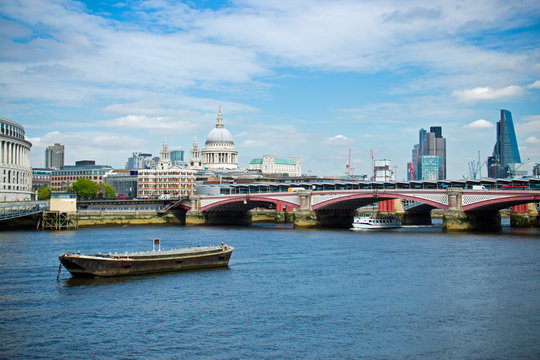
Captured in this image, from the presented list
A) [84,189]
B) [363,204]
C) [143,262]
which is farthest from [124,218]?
[143,262]

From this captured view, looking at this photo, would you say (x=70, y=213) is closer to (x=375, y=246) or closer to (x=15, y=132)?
(x=15, y=132)

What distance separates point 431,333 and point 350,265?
1930cm

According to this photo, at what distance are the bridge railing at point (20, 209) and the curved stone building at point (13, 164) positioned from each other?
2348cm

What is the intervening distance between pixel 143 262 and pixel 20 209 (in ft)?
162

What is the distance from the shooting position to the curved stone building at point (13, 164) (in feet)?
360

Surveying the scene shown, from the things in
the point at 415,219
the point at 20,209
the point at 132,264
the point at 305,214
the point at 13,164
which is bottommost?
the point at 132,264

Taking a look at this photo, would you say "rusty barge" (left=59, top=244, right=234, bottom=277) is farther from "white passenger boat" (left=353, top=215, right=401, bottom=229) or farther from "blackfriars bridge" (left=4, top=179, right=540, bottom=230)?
→ "white passenger boat" (left=353, top=215, right=401, bottom=229)

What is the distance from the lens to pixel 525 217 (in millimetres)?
91938

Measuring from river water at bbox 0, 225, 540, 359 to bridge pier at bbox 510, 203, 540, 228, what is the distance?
42.2 meters

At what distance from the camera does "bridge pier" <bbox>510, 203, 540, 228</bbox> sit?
91.6m

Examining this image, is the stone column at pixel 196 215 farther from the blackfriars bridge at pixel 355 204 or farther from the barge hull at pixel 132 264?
the barge hull at pixel 132 264

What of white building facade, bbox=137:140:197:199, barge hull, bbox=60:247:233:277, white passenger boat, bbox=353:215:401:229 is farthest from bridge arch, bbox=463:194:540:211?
white building facade, bbox=137:140:197:199

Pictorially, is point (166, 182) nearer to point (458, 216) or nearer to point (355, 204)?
point (355, 204)

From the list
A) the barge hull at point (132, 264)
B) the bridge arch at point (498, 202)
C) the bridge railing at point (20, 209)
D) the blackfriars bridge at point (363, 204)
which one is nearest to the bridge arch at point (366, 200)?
the blackfriars bridge at point (363, 204)
